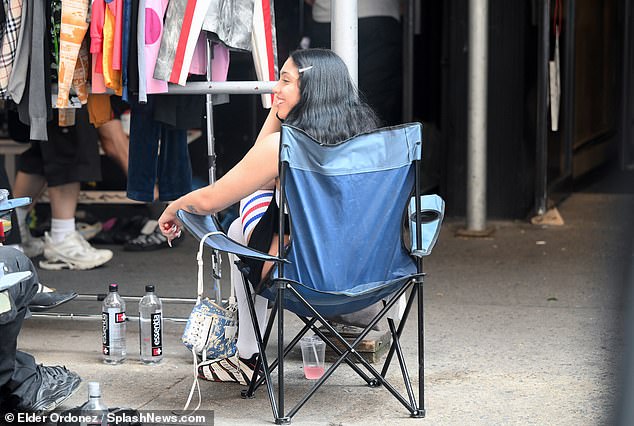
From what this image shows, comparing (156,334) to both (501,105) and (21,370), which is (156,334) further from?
(501,105)

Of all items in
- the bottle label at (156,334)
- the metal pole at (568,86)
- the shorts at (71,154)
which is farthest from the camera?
the metal pole at (568,86)

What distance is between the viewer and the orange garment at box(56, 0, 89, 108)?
4363mm

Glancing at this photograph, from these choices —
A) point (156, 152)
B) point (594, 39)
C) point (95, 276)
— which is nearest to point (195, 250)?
point (95, 276)

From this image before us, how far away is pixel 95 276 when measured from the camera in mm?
5969

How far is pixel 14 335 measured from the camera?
11.1 ft

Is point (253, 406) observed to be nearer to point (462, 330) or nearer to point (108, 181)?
point (462, 330)

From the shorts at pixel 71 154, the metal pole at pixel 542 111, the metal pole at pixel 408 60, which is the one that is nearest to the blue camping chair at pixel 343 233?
the shorts at pixel 71 154

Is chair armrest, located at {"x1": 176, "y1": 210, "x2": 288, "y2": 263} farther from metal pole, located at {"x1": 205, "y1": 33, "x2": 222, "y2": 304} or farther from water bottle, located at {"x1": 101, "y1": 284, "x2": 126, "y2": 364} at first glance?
water bottle, located at {"x1": 101, "y1": 284, "x2": 126, "y2": 364}

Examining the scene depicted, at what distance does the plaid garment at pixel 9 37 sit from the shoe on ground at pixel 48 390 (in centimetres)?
137

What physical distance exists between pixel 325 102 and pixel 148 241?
3.23 meters

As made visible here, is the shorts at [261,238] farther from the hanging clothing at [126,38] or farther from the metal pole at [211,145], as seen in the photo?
the hanging clothing at [126,38]

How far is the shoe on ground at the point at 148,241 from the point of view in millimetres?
6703

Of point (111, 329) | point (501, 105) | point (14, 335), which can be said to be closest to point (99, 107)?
point (111, 329)

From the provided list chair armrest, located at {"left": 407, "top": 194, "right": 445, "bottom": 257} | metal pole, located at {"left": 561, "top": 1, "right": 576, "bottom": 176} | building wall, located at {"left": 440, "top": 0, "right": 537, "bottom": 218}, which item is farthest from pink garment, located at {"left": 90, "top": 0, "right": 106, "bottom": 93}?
metal pole, located at {"left": 561, "top": 1, "right": 576, "bottom": 176}
